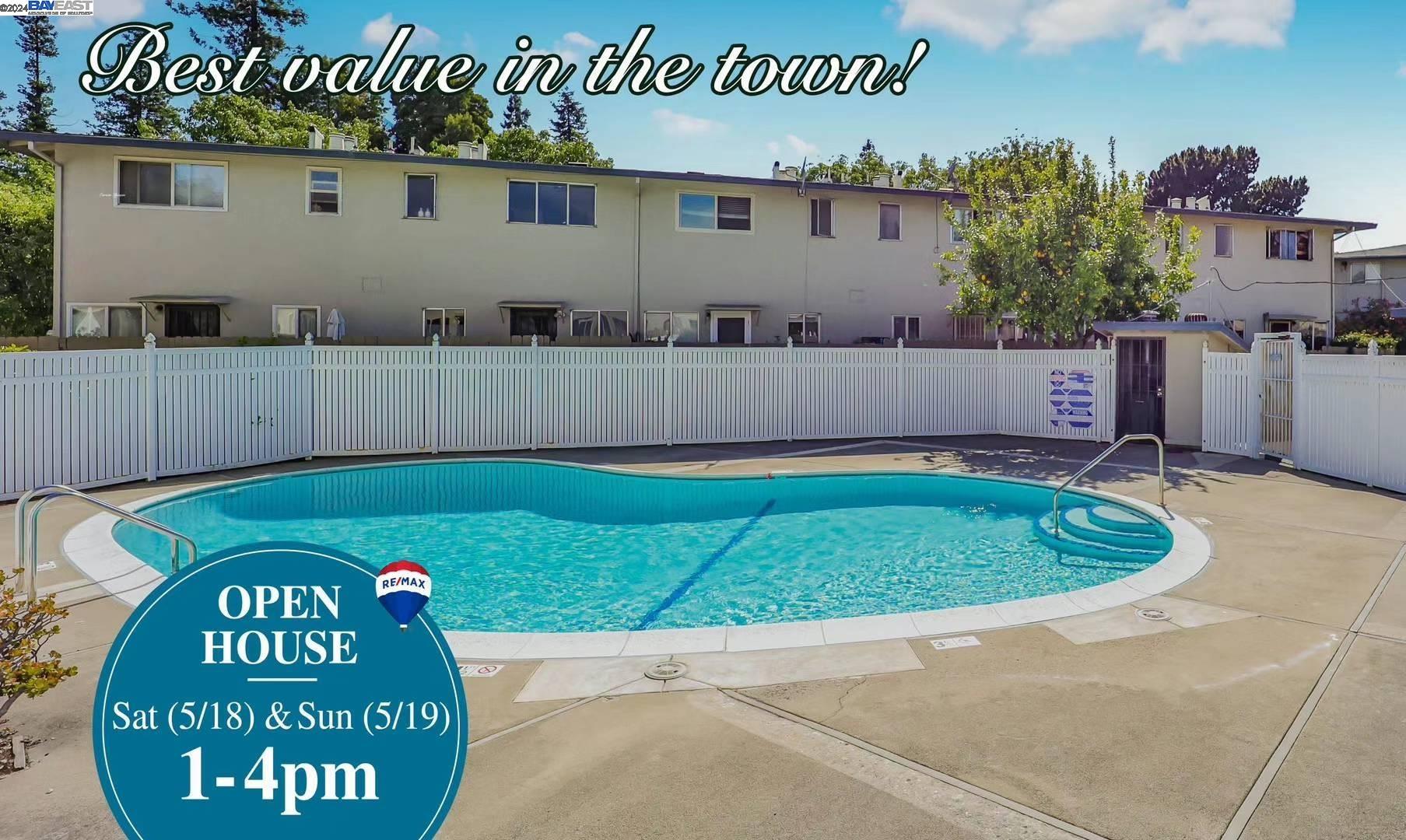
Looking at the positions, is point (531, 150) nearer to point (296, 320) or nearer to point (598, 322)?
point (598, 322)

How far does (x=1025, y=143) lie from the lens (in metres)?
41.4

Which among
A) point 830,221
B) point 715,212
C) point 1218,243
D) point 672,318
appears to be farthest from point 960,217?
point 1218,243

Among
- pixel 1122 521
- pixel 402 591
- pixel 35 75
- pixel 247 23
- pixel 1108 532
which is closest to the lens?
pixel 402 591

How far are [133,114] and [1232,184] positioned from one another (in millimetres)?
72419

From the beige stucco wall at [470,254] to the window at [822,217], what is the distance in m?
0.24

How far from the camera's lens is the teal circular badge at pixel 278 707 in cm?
235

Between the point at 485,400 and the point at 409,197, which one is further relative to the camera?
the point at 409,197

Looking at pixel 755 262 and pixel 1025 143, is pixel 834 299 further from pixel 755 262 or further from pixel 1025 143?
pixel 1025 143

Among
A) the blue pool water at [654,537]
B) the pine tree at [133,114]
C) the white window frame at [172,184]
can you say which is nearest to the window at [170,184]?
the white window frame at [172,184]

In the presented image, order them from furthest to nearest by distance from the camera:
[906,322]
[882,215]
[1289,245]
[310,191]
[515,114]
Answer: [515,114]
[1289,245]
[906,322]
[882,215]
[310,191]

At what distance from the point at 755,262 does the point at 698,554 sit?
14804 millimetres

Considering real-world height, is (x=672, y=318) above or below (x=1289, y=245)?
below

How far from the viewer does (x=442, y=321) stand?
21125 mm

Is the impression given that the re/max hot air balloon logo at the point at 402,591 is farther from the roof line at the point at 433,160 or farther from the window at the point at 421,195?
the window at the point at 421,195
